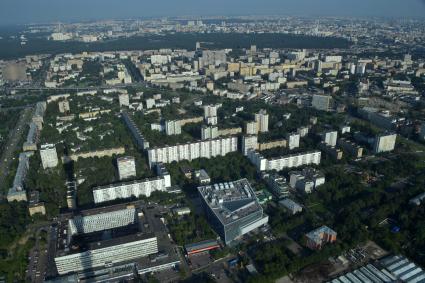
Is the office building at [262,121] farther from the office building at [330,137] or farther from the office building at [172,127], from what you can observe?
the office building at [172,127]

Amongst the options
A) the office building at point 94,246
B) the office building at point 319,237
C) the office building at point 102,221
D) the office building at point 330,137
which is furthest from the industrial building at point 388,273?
the office building at point 330,137

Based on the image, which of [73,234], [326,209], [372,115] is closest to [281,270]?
[326,209]

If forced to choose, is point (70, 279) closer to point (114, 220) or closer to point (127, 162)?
point (114, 220)

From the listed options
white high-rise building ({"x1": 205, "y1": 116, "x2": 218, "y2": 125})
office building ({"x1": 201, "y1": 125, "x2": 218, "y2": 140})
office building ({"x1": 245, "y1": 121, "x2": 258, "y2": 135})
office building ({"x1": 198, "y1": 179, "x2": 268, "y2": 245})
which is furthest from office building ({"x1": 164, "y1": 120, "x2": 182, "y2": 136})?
office building ({"x1": 198, "y1": 179, "x2": 268, "y2": 245})

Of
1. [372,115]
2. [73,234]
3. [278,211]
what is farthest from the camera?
[372,115]

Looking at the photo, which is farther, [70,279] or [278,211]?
[278,211]

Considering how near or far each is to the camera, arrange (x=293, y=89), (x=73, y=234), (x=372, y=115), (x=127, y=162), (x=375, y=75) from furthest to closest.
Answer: (x=375, y=75) → (x=293, y=89) → (x=372, y=115) → (x=127, y=162) → (x=73, y=234)

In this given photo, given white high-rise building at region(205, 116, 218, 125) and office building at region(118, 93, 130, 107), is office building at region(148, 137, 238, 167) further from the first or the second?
office building at region(118, 93, 130, 107)
